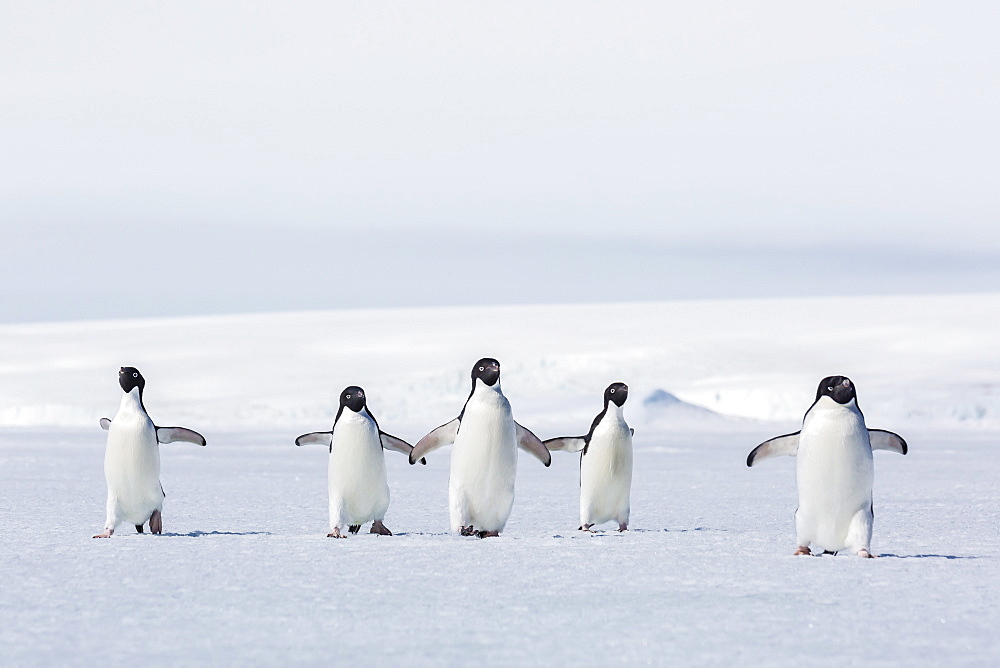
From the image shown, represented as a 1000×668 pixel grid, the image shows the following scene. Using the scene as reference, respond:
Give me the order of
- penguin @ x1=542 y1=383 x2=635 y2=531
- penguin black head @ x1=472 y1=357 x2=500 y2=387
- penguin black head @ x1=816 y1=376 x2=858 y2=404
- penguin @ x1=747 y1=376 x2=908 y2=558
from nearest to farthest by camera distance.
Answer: penguin @ x1=747 y1=376 x2=908 y2=558 < penguin black head @ x1=816 y1=376 x2=858 y2=404 < penguin black head @ x1=472 y1=357 x2=500 y2=387 < penguin @ x1=542 y1=383 x2=635 y2=531

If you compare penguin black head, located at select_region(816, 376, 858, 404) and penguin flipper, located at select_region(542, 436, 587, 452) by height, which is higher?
penguin black head, located at select_region(816, 376, 858, 404)

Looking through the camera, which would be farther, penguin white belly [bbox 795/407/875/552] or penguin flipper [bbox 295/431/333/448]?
penguin flipper [bbox 295/431/333/448]

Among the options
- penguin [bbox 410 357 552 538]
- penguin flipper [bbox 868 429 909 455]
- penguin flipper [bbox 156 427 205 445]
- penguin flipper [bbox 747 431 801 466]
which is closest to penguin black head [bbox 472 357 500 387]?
penguin [bbox 410 357 552 538]

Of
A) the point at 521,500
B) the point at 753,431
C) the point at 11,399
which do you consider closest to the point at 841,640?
the point at 521,500

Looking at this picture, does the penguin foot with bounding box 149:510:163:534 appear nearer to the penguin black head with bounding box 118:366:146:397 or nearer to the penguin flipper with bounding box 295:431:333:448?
the penguin black head with bounding box 118:366:146:397

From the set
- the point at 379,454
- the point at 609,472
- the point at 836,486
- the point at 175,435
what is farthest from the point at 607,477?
the point at 175,435

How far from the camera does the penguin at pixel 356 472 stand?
16.2 ft

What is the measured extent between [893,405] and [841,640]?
1860 cm

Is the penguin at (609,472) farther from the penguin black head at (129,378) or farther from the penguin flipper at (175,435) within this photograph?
the penguin black head at (129,378)

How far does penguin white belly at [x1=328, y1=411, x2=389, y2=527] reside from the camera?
4.95 meters

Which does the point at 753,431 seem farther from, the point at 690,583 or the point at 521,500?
the point at 690,583

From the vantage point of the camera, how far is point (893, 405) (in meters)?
20.5

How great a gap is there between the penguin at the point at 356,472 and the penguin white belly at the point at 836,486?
1.58 m

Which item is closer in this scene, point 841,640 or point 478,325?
point 841,640
